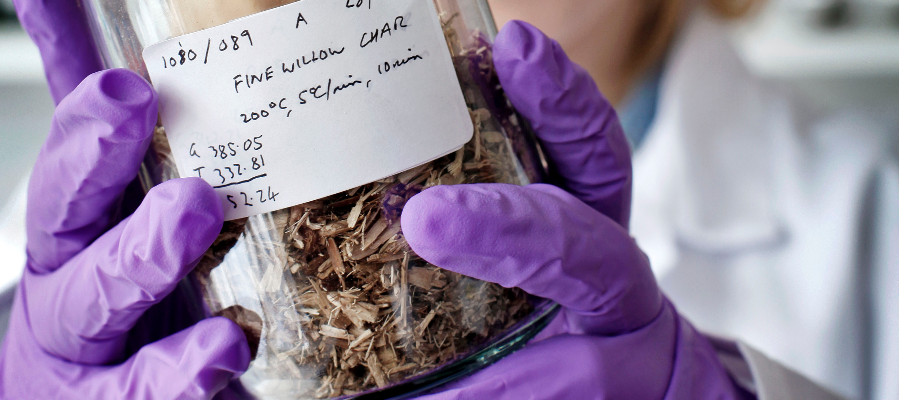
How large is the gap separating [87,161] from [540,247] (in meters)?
0.32

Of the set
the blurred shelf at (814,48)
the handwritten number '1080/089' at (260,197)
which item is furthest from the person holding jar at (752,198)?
the blurred shelf at (814,48)

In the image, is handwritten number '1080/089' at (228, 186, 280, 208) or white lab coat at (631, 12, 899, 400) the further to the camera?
white lab coat at (631, 12, 899, 400)

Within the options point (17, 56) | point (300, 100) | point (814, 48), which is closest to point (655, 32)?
point (300, 100)

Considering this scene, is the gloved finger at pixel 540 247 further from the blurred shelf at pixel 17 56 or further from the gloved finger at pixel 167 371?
the blurred shelf at pixel 17 56

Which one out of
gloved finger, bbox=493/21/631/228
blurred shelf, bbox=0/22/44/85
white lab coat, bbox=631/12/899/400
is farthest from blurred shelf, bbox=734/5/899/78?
blurred shelf, bbox=0/22/44/85

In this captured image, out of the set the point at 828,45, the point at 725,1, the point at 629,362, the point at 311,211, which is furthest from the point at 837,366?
the point at 828,45

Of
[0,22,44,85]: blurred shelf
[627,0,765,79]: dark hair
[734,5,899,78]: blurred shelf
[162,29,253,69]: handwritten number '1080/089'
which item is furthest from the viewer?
[734,5,899,78]: blurred shelf

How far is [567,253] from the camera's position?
41cm

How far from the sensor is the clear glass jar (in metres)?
0.34

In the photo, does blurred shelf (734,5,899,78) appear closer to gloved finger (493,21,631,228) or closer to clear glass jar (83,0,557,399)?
gloved finger (493,21,631,228)

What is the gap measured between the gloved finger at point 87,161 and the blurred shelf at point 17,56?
1.13m

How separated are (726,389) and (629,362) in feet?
0.46

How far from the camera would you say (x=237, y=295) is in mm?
378

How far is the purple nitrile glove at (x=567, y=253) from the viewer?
0.37m
